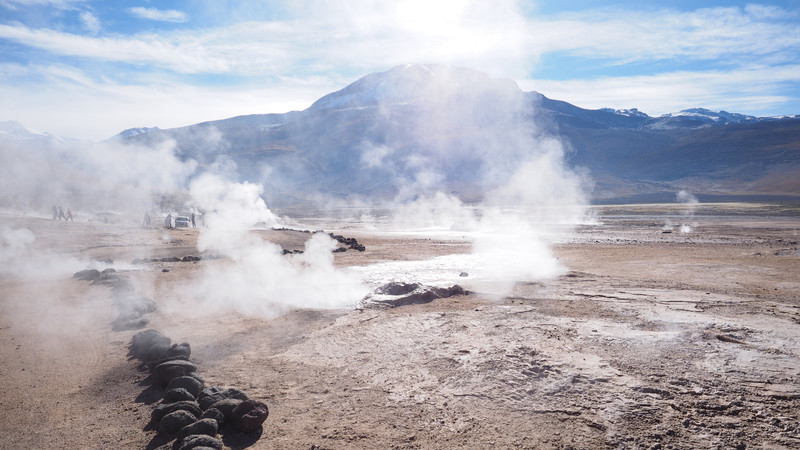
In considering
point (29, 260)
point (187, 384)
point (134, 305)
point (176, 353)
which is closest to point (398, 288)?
point (176, 353)

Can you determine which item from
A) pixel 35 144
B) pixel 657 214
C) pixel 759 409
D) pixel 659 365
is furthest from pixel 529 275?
pixel 35 144

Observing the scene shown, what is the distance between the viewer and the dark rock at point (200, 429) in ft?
17.7

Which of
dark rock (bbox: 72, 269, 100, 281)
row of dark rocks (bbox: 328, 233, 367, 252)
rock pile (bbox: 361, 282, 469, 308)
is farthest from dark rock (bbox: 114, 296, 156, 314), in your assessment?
row of dark rocks (bbox: 328, 233, 367, 252)

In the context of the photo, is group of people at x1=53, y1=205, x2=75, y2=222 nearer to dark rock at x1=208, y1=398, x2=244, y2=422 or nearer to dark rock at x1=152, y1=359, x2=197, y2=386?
dark rock at x1=152, y1=359, x2=197, y2=386

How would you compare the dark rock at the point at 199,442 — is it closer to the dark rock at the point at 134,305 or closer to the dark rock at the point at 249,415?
the dark rock at the point at 249,415

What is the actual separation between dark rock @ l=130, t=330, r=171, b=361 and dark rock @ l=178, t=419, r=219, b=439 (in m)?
2.94

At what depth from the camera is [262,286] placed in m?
14.4

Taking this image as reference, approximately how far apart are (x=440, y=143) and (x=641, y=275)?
10570cm

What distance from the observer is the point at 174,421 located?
5605 millimetres

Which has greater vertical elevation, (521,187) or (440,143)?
(440,143)

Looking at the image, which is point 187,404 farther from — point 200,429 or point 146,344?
point 146,344

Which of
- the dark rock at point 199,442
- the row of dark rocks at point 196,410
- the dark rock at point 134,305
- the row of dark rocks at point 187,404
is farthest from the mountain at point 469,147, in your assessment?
the dark rock at point 199,442

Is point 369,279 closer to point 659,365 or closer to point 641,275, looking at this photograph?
point 641,275

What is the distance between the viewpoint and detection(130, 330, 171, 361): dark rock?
8005 mm
